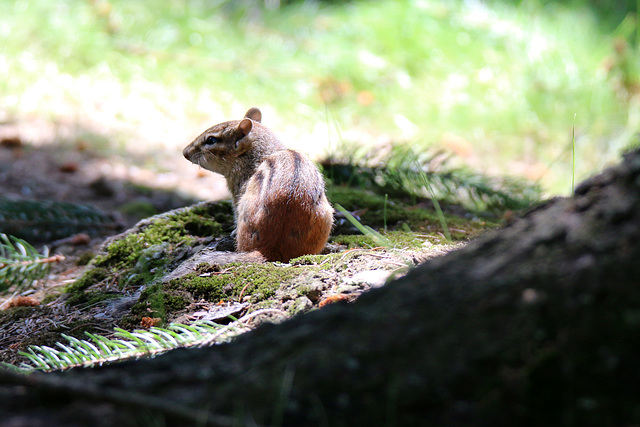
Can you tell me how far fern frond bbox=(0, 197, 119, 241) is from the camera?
3287mm

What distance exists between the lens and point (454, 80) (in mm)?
6672

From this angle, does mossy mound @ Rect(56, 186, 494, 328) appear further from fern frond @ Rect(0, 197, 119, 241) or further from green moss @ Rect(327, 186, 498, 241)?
fern frond @ Rect(0, 197, 119, 241)

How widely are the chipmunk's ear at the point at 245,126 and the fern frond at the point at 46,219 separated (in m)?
1.19

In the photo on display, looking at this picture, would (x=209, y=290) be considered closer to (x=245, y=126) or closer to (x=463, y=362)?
(x=463, y=362)

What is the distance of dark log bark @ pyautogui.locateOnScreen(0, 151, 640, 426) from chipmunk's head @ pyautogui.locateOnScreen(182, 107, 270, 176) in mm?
2622

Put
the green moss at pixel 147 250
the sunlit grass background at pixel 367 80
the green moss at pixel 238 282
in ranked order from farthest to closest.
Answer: the sunlit grass background at pixel 367 80 < the green moss at pixel 147 250 < the green moss at pixel 238 282

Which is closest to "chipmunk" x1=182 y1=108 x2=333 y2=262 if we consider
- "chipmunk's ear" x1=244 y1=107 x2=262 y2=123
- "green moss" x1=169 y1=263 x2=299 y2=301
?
"green moss" x1=169 y1=263 x2=299 y2=301

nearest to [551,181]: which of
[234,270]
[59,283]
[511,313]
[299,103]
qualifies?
[299,103]

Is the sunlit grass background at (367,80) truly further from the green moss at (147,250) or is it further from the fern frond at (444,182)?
the green moss at (147,250)

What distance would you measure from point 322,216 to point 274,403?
1.92m

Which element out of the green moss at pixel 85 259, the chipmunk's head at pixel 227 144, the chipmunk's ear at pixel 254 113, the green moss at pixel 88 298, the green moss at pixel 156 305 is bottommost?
the green moss at pixel 85 259

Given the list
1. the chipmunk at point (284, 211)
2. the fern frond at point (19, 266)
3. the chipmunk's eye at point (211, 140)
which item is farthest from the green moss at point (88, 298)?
the chipmunk's eye at point (211, 140)

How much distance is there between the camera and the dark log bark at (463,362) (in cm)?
83

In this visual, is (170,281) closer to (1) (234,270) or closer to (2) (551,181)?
(1) (234,270)
